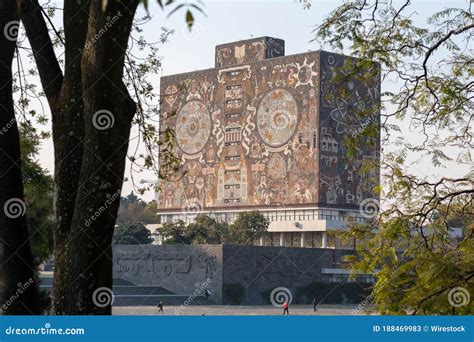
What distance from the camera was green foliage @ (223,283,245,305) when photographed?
42825 mm

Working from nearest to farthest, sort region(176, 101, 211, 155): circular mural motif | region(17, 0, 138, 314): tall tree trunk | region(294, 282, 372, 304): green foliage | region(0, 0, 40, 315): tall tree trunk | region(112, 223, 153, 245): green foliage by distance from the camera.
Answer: region(17, 0, 138, 314): tall tree trunk → region(0, 0, 40, 315): tall tree trunk → region(294, 282, 372, 304): green foliage → region(112, 223, 153, 245): green foliage → region(176, 101, 211, 155): circular mural motif

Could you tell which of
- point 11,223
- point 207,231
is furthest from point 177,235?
point 11,223

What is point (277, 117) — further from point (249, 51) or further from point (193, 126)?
point (193, 126)

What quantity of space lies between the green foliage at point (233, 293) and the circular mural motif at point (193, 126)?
24.2 metres

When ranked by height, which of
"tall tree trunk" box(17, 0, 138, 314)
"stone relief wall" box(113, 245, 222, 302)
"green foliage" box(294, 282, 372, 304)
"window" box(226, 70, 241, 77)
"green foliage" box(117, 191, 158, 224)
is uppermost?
"window" box(226, 70, 241, 77)

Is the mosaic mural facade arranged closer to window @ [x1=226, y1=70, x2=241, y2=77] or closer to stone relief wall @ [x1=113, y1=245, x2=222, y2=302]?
window @ [x1=226, y1=70, x2=241, y2=77]

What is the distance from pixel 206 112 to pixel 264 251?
74.2ft

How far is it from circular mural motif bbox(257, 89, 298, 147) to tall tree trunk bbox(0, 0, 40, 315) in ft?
178

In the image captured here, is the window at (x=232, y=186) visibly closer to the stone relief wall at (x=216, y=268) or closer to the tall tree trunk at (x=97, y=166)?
the stone relief wall at (x=216, y=268)

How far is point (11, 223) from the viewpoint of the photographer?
6.38m

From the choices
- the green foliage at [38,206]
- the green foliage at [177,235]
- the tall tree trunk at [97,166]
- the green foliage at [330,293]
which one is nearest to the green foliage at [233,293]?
the green foliage at [330,293]

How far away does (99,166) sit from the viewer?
16.8ft

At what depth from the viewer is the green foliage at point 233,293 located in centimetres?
4283

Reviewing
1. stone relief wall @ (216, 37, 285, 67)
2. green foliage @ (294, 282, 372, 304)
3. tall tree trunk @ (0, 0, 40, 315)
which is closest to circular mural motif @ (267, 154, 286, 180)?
stone relief wall @ (216, 37, 285, 67)
